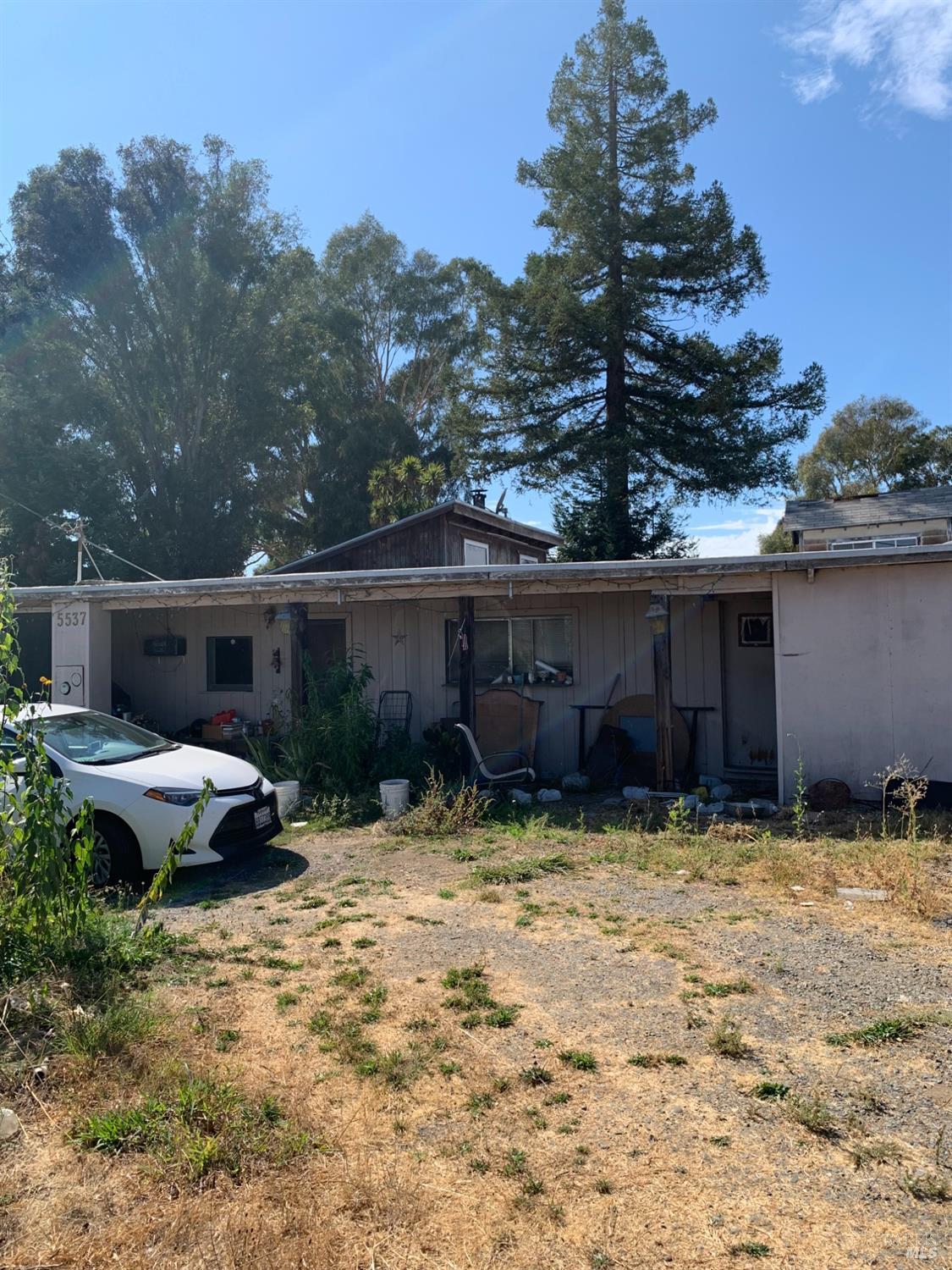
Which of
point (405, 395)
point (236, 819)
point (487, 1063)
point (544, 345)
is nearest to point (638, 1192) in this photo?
point (487, 1063)

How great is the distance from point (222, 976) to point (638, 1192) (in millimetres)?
2504

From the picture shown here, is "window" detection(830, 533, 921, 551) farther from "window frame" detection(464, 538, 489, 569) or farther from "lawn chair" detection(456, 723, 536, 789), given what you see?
"lawn chair" detection(456, 723, 536, 789)

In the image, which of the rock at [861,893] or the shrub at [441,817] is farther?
the shrub at [441,817]

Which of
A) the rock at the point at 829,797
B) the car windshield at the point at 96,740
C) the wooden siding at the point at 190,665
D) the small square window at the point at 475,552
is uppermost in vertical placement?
the small square window at the point at 475,552

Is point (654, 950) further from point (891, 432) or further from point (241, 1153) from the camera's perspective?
point (891, 432)

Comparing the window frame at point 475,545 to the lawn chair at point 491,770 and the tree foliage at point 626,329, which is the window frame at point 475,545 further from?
the lawn chair at point 491,770

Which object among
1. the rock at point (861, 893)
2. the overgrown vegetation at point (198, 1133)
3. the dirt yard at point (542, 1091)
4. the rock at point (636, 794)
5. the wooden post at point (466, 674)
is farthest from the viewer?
the wooden post at point (466, 674)

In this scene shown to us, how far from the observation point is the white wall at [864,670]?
794 centimetres

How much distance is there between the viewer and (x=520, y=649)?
1116 centimetres

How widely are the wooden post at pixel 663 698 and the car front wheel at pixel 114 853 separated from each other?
5.38 metres

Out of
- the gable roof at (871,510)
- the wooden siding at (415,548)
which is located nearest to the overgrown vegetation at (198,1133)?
the wooden siding at (415,548)

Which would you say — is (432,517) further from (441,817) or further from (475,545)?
(441,817)

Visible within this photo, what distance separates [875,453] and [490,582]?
2752 centimetres

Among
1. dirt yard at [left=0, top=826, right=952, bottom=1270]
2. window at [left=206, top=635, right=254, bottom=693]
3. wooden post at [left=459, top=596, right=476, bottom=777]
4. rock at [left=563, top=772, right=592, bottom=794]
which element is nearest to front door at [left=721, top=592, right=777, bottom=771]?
rock at [left=563, top=772, right=592, bottom=794]
